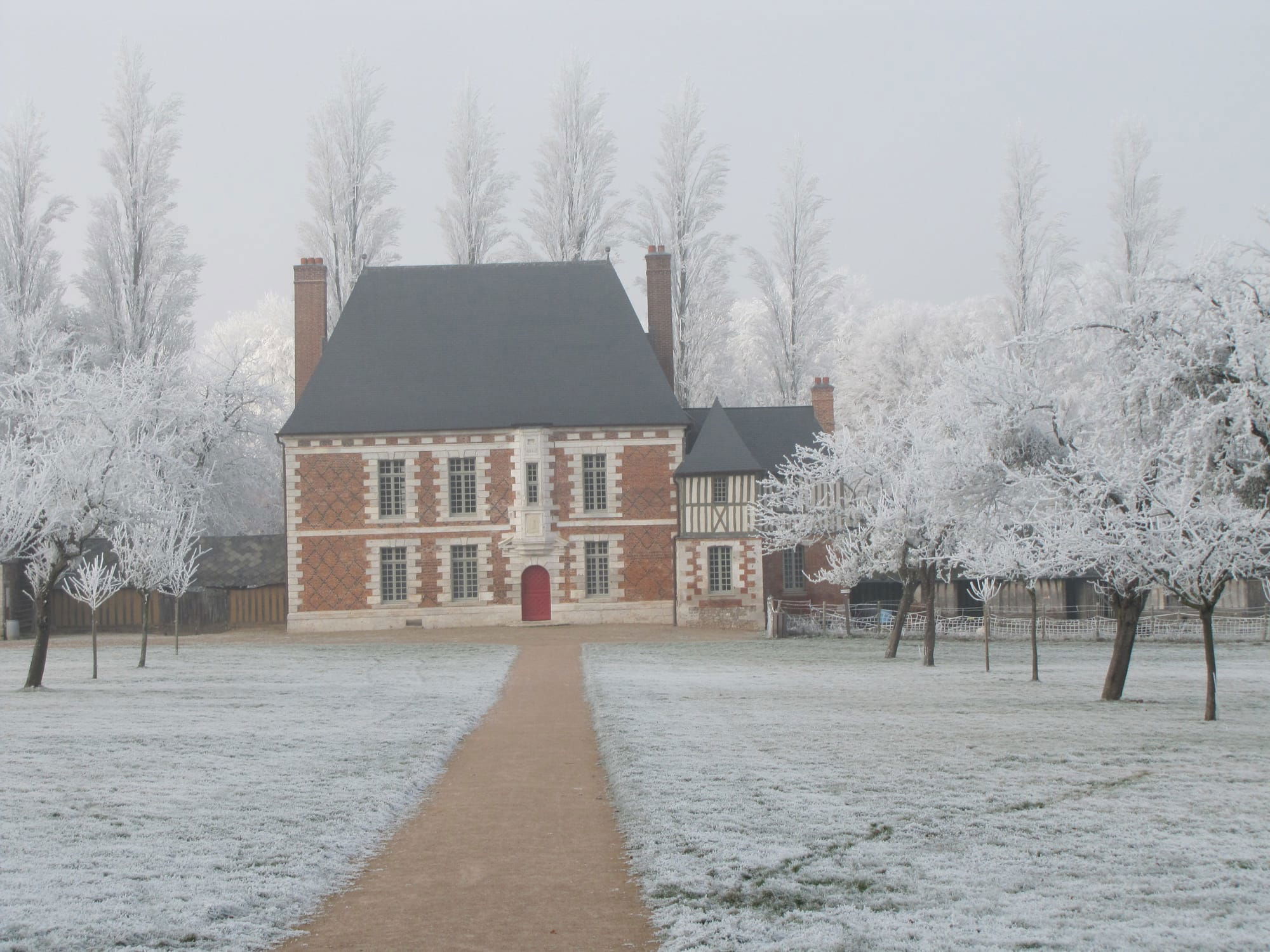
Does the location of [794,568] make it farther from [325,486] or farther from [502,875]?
[502,875]

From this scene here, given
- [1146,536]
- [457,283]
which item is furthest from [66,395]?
[1146,536]

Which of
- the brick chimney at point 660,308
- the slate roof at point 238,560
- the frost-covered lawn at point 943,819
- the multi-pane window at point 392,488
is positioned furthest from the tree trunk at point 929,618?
the slate roof at point 238,560

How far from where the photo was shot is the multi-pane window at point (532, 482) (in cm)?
3731

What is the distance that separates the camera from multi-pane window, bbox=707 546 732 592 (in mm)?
36438

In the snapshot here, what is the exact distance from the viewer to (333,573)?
37.1m

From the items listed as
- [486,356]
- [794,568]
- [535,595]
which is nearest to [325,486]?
[486,356]

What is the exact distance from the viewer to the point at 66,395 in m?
36.6

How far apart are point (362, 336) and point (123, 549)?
15429 millimetres

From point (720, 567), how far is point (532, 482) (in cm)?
603

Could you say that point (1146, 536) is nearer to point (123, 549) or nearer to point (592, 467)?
point (123, 549)

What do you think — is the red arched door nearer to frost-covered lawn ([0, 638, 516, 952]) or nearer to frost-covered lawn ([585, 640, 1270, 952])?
frost-covered lawn ([0, 638, 516, 952])

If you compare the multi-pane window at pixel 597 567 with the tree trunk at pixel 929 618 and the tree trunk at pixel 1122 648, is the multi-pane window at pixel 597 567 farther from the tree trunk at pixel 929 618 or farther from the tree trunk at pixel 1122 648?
the tree trunk at pixel 1122 648

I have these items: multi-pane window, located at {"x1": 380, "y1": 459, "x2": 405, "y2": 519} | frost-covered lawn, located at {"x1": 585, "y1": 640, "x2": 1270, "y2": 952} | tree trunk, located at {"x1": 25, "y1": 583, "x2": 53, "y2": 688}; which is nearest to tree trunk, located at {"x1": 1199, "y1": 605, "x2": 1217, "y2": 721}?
frost-covered lawn, located at {"x1": 585, "y1": 640, "x2": 1270, "y2": 952}

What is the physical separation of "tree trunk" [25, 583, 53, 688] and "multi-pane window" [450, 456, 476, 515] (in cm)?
1742
